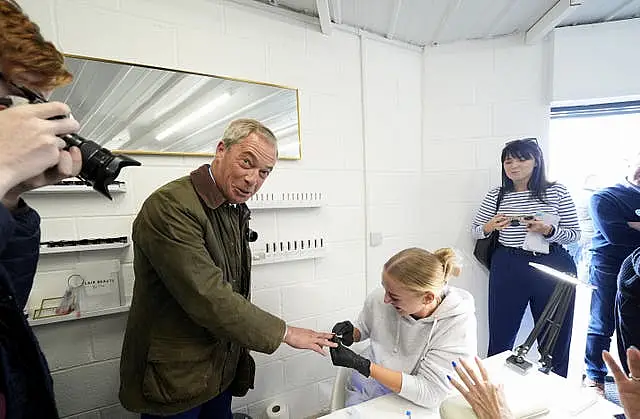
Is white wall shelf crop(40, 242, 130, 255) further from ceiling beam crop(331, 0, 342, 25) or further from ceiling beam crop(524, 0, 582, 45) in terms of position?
ceiling beam crop(524, 0, 582, 45)

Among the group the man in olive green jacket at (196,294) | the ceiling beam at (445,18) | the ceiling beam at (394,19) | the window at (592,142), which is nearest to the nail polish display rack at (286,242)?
the man in olive green jacket at (196,294)

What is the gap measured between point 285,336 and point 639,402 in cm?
99

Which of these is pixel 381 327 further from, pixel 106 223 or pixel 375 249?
pixel 106 223

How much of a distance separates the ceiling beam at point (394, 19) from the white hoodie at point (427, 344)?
1.57 metres

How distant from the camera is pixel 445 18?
201 centimetres

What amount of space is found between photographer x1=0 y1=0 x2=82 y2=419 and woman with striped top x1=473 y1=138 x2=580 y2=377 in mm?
2216

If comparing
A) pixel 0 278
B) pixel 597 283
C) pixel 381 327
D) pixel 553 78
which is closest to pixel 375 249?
pixel 381 327

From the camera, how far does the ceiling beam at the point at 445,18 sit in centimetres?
185

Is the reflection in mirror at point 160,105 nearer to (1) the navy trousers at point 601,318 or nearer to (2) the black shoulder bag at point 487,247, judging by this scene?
(2) the black shoulder bag at point 487,247

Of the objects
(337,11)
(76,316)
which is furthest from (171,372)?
(337,11)

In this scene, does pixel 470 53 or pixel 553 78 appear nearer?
pixel 553 78

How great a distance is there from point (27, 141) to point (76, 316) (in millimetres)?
1132

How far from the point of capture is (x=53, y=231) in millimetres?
1342

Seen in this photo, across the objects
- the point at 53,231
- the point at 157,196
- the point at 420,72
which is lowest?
the point at 53,231
